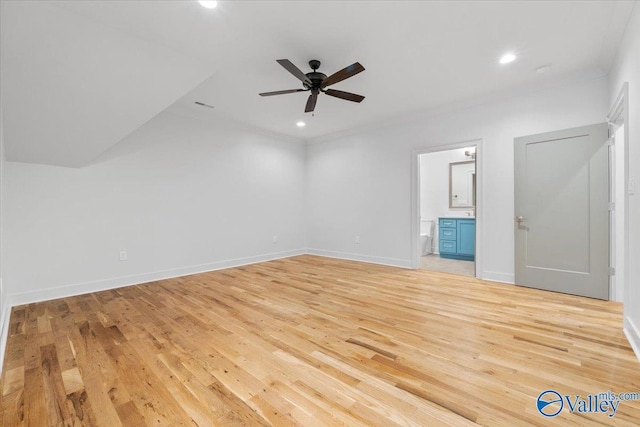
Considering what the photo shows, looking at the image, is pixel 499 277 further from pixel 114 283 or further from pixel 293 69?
pixel 114 283

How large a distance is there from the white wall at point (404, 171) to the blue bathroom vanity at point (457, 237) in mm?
1680

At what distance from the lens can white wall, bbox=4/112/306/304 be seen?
333 centimetres

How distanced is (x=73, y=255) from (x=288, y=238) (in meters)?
3.64

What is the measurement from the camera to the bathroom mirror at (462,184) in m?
6.18

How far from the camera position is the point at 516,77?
346 centimetres

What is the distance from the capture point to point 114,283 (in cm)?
385

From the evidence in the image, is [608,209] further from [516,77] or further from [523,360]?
[523,360]

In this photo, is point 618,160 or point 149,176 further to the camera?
point 149,176

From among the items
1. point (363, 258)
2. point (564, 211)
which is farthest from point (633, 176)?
point (363, 258)

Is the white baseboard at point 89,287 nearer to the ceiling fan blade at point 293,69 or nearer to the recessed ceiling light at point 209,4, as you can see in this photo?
the recessed ceiling light at point 209,4

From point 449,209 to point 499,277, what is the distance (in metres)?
2.76

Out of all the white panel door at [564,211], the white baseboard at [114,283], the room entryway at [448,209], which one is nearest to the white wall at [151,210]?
the white baseboard at [114,283]

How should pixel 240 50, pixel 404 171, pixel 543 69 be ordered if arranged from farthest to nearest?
pixel 404 171
pixel 543 69
pixel 240 50

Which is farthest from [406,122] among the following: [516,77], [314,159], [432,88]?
[314,159]
